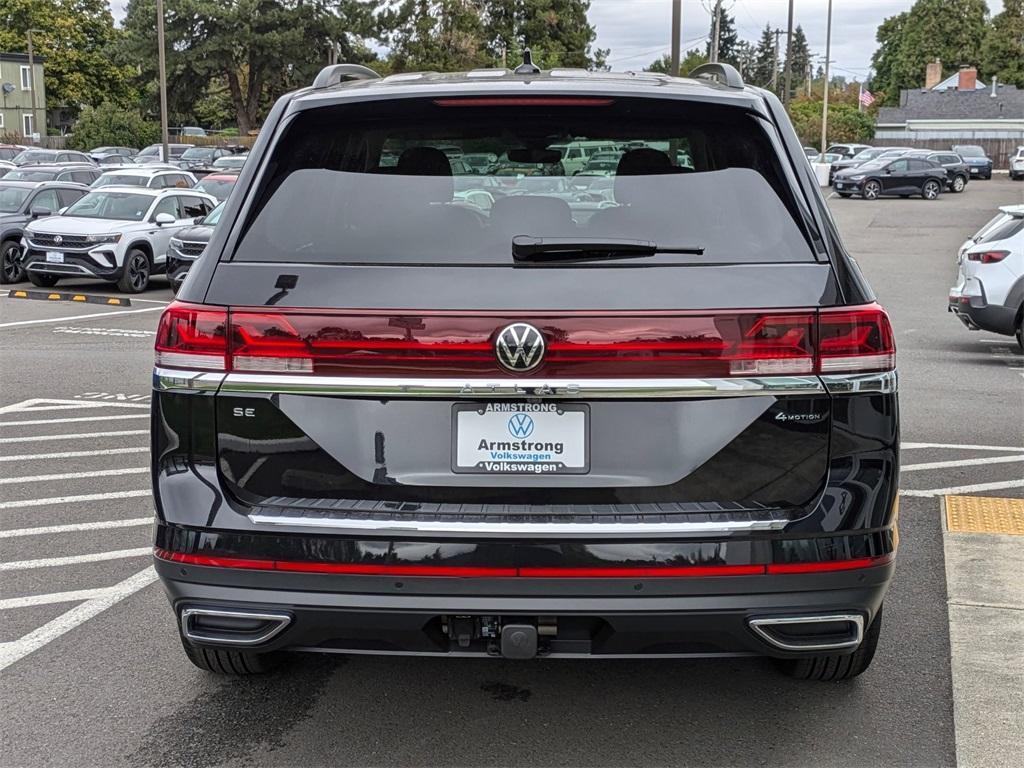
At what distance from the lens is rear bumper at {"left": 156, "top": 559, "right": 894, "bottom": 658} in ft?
10.7

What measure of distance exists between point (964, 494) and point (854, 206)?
39230 mm

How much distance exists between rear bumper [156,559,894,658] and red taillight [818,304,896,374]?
541mm

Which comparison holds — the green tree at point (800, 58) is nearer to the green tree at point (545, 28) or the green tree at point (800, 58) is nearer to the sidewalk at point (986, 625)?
the green tree at point (545, 28)

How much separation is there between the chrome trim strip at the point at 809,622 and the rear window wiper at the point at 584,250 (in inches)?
38.6

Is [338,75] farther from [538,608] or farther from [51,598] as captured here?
[51,598]

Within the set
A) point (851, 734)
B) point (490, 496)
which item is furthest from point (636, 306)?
point (851, 734)

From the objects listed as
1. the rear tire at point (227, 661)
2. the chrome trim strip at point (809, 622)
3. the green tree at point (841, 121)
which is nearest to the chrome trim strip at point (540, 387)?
the chrome trim strip at point (809, 622)

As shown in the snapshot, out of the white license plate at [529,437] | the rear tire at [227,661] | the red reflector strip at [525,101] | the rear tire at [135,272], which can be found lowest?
the rear tire at [135,272]

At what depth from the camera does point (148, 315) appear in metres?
16.8

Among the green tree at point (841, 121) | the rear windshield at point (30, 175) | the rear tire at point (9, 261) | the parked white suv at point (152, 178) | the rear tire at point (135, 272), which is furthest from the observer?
the green tree at point (841, 121)

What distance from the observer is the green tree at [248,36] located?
7231cm

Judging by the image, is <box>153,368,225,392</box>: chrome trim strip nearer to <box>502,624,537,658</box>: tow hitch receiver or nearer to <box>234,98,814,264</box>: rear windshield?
<box>234,98,814,264</box>: rear windshield

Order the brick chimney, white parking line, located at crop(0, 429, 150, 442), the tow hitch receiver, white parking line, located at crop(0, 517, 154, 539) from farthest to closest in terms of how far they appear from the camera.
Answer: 1. the brick chimney
2. white parking line, located at crop(0, 429, 150, 442)
3. white parking line, located at crop(0, 517, 154, 539)
4. the tow hitch receiver

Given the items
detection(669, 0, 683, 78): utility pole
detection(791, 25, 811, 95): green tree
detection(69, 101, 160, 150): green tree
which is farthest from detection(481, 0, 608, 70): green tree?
detection(791, 25, 811, 95): green tree
